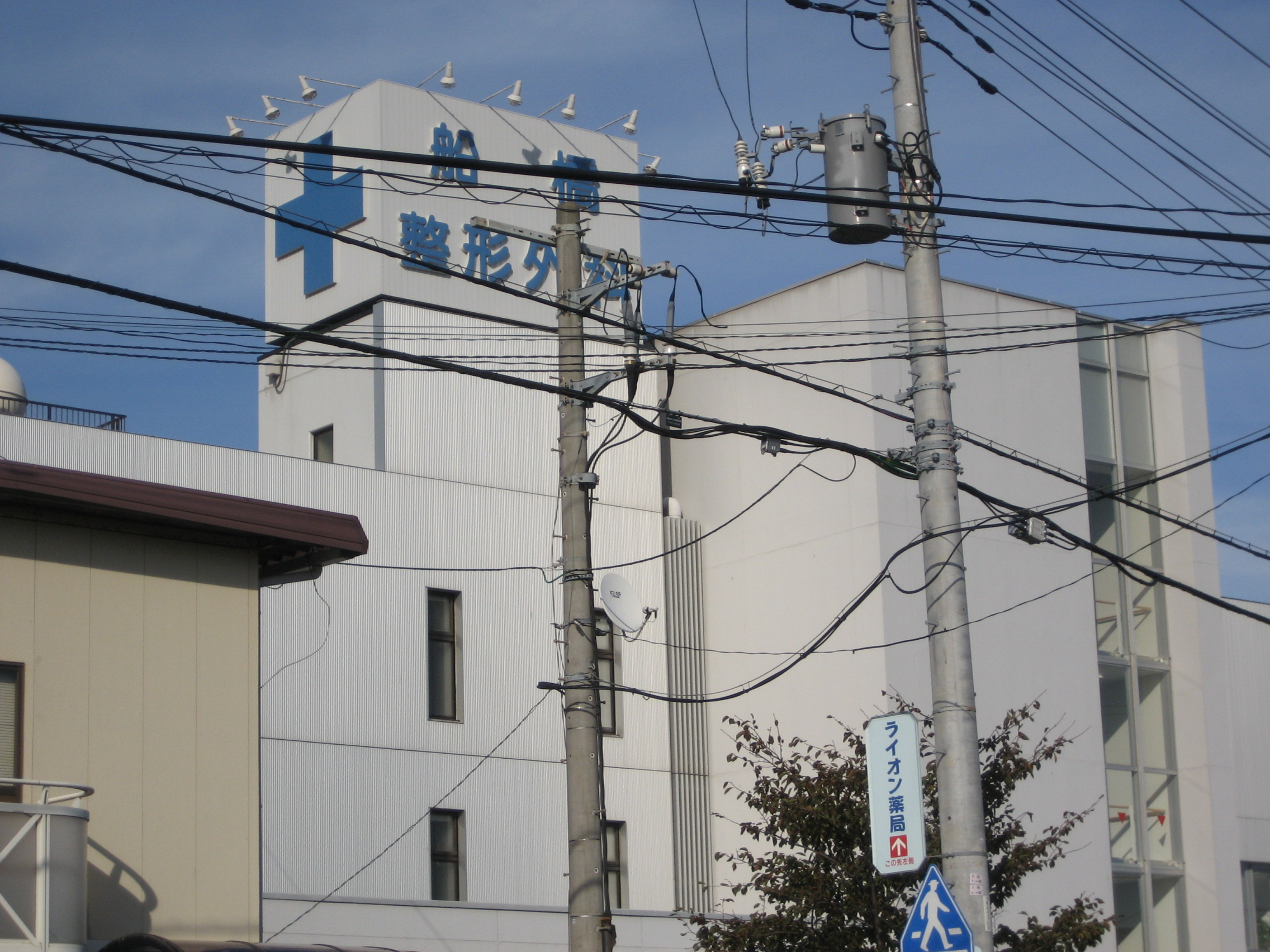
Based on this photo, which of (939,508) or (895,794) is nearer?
(895,794)

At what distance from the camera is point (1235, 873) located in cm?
3256

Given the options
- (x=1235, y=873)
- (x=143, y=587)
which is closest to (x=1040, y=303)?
(x=1235, y=873)

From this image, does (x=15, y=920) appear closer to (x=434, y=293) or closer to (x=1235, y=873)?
(x=434, y=293)

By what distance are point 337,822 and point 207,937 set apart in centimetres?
1137

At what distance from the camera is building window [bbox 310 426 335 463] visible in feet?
98.1

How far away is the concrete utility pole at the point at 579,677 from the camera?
12.8m

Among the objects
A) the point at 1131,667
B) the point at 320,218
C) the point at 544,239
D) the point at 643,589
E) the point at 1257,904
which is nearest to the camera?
the point at 544,239

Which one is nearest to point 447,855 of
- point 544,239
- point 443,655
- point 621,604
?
point 443,655

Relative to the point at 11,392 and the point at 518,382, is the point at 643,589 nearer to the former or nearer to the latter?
the point at 11,392

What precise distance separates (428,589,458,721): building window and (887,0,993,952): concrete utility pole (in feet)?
51.3

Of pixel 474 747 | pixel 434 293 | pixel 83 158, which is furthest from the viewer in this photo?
pixel 434 293

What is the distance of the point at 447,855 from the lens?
27.0 meters

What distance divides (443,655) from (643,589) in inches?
170

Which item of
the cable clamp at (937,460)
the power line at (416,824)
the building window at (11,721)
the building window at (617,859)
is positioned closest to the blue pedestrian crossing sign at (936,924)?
A: the cable clamp at (937,460)
